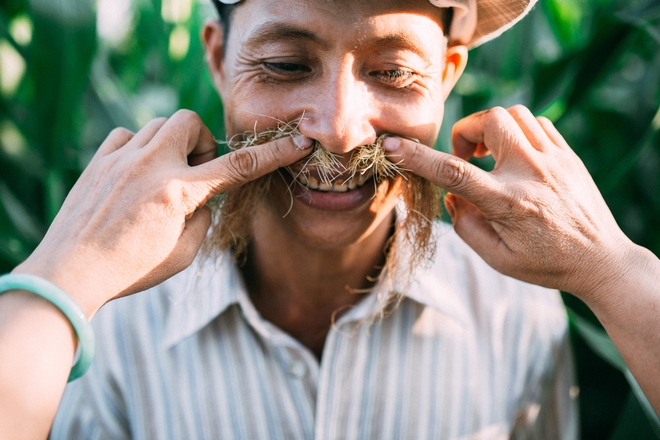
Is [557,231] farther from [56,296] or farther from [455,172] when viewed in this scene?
[56,296]

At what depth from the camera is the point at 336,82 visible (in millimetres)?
1281

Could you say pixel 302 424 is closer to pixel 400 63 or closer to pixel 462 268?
pixel 462 268

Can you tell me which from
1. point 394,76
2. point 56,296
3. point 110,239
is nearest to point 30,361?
point 56,296

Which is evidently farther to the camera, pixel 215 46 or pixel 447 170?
pixel 215 46

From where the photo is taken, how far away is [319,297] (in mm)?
1724

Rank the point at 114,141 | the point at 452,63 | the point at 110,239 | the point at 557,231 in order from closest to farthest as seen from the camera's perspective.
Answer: the point at 110,239 < the point at 557,231 < the point at 114,141 < the point at 452,63

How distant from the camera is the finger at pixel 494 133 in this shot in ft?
4.25

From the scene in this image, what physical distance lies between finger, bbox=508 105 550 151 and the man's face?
21 centimetres

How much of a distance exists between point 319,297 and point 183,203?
68cm

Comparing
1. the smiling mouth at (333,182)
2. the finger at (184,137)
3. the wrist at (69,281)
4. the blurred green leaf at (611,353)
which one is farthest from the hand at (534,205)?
the wrist at (69,281)

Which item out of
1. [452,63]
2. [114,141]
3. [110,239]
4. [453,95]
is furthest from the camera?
[453,95]

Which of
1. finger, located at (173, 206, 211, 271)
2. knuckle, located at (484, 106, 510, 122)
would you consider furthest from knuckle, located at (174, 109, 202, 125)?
knuckle, located at (484, 106, 510, 122)

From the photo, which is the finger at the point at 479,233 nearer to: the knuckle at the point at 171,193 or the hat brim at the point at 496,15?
the hat brim at the point at 496,15

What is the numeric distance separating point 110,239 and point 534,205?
35.5 inches
